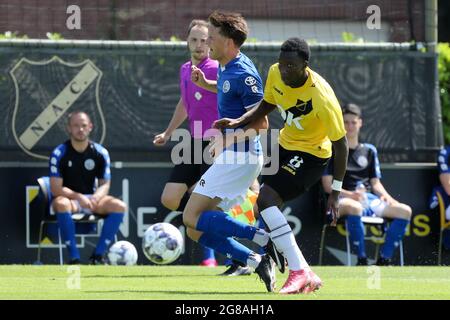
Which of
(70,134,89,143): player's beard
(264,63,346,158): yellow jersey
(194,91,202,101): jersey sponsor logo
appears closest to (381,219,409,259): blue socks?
(194,91,202,101): jersey sponsor logo

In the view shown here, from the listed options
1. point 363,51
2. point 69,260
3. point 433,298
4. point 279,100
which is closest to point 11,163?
point 69,260

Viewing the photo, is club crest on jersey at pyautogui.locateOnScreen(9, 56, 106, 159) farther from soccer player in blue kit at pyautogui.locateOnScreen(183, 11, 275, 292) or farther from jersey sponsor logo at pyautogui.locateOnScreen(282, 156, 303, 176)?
jersey sponsor logo at pyautogui.locateOnScreen(282, 156, 303, 176)

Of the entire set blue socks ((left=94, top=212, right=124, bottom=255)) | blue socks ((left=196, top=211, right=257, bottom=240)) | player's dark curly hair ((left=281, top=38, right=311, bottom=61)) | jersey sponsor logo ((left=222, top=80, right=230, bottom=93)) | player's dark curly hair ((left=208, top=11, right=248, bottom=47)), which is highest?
player's dark curly hair ((left=208, top=11, right=248, bottom=47))

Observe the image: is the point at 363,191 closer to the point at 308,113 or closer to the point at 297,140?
the point at 297,140

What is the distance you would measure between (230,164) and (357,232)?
446 cm

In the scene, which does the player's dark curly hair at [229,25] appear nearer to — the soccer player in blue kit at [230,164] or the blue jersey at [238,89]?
the soccer player in blue kit at [230,164]

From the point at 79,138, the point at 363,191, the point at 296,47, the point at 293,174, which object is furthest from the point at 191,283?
the point at 363,191

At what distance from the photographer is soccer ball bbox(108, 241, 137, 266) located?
41.0 ft

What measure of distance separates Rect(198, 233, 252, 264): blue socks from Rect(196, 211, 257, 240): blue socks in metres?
0.15

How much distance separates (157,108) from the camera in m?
13.9

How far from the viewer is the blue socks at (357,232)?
13.0 meters

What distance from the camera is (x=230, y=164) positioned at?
8820mm
